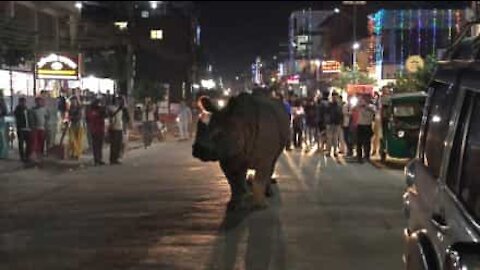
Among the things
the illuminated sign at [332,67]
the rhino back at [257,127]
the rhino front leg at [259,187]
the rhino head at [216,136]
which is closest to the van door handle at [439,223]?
the rhino head at [216,136]

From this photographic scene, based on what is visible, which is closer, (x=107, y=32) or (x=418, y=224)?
(x=418, y=224)

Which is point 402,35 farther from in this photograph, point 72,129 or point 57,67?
point 72,129

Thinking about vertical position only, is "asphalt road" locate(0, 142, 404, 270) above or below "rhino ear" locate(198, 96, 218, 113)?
below

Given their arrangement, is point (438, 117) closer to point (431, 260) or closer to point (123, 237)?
point (431, 260)

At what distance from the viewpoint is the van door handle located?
4.62m

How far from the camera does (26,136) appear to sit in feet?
72.3

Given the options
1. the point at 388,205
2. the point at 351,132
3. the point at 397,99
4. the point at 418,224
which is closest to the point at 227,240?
the point at 388,205

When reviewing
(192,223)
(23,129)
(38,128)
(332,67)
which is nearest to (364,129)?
(38,128)

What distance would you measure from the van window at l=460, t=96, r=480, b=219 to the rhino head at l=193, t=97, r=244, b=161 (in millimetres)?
7714

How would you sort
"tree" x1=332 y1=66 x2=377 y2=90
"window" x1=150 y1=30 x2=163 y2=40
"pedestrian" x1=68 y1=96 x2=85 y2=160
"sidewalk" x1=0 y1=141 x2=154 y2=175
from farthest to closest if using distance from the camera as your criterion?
"window" x1=150 y1=30 x2=163 y2=40 < "tree" x1=332 y1=66 x2=377 y2=90 < "pedestrian" x1=68 y1=96 x2=85 y2=160 < "sidewalk" x1=0 y1=141 x2=154 y2=175

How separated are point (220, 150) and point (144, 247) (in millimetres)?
2687

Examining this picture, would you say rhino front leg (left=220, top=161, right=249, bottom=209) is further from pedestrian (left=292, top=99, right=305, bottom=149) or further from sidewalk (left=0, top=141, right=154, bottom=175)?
pedestrian (left=292, top=99, right=305, bottom=149)

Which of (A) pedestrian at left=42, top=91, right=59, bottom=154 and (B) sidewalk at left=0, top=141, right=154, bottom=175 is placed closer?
(B) sidewalk at left=0, top=141, right=154, bottom=175

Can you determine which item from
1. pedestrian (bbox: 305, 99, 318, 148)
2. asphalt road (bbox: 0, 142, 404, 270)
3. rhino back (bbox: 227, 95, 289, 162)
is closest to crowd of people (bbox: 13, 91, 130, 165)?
asphalt road (bbox: 0, 142, 404, 270)
